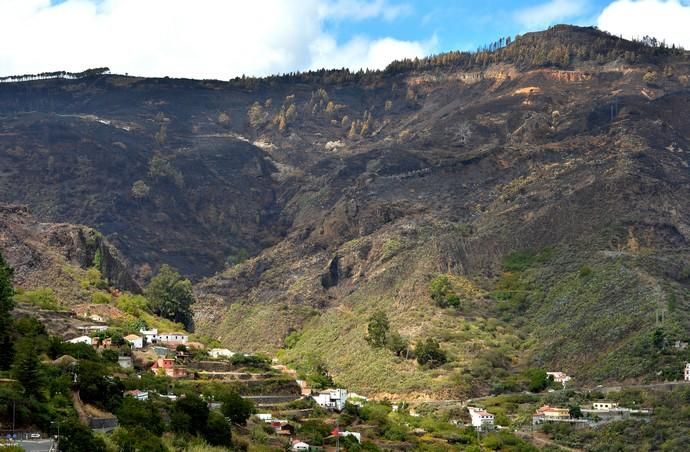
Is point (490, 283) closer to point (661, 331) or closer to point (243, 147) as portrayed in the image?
point (661, 331)

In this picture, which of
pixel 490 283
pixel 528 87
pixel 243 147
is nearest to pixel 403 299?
pixel 490 283

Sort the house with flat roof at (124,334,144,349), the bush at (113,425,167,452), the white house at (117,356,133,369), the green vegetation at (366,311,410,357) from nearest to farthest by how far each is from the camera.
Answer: the bush at (113,425,167,452), the white house at (117,356,133,369), the house with flat roof at (124,334,144,349), the green vegetation at (366,311,410,357)

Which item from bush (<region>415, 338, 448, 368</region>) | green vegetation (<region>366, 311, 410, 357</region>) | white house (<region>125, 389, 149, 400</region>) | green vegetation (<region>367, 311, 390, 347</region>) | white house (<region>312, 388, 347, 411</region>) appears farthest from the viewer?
green vegetation (<region>367, 311, 390, 347</region>)

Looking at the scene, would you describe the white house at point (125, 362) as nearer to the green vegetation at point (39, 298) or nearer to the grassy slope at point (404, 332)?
the green vegetation at point (39, 298)

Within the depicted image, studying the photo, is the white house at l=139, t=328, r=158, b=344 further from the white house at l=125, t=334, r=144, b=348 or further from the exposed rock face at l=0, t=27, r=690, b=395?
the exposed rock face at l=0, t=27, r=690, b=395

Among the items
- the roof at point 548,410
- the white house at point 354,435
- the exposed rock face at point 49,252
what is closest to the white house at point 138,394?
the white house at point 354,435

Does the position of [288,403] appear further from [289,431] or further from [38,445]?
[38,445]

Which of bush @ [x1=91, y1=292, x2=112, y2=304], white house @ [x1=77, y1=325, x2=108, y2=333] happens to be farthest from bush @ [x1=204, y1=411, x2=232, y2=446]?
bush @ [x1=91, y1=292, x2=112, y2=304]

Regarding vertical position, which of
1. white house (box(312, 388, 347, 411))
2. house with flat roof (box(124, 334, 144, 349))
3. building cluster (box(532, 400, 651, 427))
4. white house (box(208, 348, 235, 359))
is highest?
house with flat roof (box(124, 334, 144, 349))
